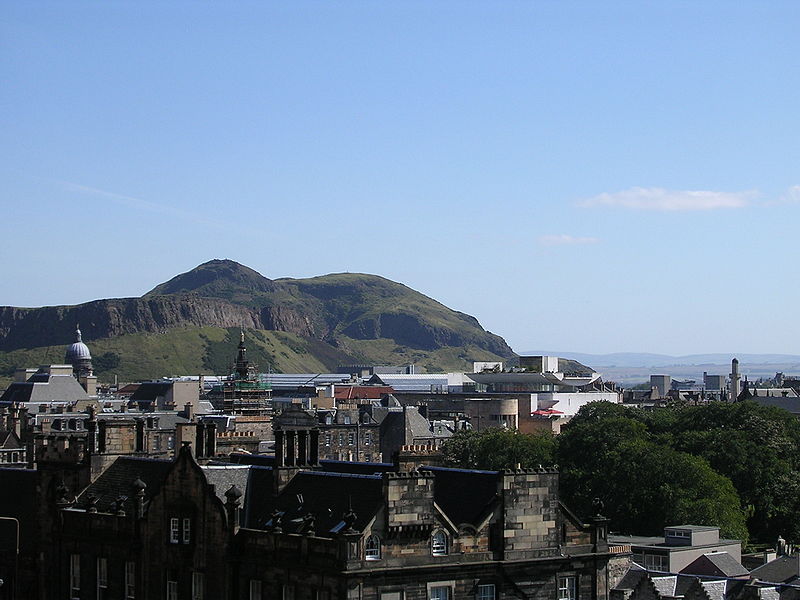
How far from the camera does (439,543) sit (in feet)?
202

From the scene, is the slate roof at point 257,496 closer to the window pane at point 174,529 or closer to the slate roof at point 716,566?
the window pane at point 174,529

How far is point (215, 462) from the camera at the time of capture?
253 feet

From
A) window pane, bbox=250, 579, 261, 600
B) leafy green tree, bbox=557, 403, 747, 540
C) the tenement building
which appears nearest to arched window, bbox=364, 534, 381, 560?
the tenement building

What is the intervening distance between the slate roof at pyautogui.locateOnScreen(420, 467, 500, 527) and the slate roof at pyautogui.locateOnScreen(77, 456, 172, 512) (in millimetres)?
14007

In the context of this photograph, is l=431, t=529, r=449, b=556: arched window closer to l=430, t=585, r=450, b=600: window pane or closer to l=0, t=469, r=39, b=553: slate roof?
l=430, t=585, r=450, b=600: window pane

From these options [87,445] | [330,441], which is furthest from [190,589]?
[330,441]

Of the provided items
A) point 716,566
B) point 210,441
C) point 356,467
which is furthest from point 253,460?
point 716,566

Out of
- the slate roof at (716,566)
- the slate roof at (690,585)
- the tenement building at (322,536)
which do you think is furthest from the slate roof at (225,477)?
the slate roof at (716,566)

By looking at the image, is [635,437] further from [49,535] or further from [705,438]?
[49,535]

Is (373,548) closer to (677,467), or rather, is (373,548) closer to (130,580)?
(130,580)

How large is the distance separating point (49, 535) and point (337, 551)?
23.0m

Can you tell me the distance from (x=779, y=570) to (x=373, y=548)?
47653mm

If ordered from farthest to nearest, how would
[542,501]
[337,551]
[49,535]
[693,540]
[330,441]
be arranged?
1. [330,441]
2. [693,540]
3. [49,535]
4. [542,501]
5. [337,551]

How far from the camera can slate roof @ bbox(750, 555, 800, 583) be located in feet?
317
